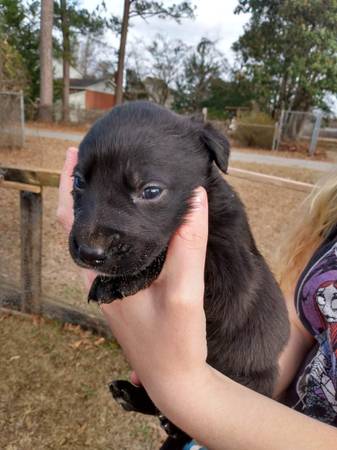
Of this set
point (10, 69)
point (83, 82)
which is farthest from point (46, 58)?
point (83, 82)

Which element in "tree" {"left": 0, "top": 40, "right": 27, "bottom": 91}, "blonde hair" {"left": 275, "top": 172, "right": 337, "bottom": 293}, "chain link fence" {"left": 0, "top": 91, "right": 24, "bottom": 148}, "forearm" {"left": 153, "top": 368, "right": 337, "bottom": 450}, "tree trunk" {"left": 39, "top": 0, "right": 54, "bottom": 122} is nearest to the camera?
"forearm" {"left": 153, "top": 368, "right": 337, "bottom": 450}

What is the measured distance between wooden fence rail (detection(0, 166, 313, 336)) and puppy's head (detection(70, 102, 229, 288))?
1.52m

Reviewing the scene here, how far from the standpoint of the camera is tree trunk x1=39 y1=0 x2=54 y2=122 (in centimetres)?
493

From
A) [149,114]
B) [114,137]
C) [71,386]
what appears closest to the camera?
[114,137]

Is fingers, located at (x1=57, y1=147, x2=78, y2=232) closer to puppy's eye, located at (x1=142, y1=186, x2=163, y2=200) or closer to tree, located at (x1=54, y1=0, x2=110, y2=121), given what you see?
puppy's eye, located at (x1=142, y1=186, x2=163, y2=200)

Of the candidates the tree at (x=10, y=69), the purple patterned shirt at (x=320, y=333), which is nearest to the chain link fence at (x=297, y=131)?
the tree at (x=10, y=69)

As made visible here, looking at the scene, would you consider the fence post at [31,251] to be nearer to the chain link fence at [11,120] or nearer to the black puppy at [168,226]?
the black puppy at [168,226]

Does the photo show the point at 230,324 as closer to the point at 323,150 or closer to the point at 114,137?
the point at 114,137

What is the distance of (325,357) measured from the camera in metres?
1.17

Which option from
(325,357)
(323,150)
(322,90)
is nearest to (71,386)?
(325,357)

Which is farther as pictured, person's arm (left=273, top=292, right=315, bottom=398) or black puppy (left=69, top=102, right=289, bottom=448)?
person's arm (left=273, top=292, right=315, bottom=398)

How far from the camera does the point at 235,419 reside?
863 mm

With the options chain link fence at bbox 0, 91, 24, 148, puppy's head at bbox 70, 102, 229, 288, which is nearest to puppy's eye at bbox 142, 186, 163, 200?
puppy's head at bbox 70, 102, 229, 288

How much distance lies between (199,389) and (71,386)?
6.11 ft
